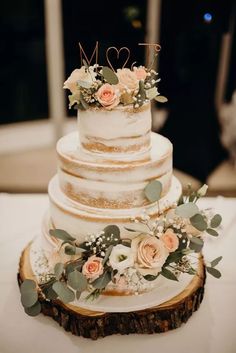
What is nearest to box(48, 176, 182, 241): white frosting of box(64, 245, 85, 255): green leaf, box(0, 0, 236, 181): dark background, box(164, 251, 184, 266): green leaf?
box(64, 245, 85, 255): green leaf

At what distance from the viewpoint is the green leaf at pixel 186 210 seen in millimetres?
1979

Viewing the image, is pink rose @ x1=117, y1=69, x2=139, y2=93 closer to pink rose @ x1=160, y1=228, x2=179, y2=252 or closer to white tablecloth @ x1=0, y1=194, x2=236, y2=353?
pink rose @ x1=160, y1=228, x2=179, y2=252

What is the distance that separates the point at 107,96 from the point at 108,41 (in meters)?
4.69

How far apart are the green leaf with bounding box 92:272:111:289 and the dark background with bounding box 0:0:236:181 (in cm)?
340

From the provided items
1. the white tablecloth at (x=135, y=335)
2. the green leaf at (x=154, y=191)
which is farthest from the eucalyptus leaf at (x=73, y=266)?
the green leaf at (x=154, y=191)

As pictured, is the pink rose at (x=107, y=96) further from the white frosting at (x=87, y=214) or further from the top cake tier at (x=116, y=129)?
the white frosting at (x=87, y=214)

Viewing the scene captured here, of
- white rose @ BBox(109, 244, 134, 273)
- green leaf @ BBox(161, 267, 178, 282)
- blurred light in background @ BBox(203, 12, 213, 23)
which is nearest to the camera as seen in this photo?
white rose @ BBox(109, 244, 134, 273)

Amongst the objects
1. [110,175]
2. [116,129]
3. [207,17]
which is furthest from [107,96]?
[207,17]

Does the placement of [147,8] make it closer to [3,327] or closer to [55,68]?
[55,68]

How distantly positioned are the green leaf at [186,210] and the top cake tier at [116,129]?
1.13ft

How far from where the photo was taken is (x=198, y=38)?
5.49 metres

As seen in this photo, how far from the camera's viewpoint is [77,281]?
189 centimetres

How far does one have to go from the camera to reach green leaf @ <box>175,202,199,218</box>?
1979mm

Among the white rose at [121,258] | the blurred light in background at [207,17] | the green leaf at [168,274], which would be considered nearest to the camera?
the white rose at [121,258]
